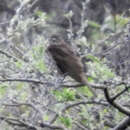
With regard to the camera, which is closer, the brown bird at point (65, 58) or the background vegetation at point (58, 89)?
the background vegetation at point (58, 89)

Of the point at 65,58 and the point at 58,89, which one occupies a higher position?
the point at 65,58

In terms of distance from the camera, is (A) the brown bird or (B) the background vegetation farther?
(A) the brown bird

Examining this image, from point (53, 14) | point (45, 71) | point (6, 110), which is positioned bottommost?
point (6, 110)

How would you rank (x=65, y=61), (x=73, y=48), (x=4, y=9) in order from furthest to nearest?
(x=4, y=9) → (x=73, y=48) → (x=65, y=61)

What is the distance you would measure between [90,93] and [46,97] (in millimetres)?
462

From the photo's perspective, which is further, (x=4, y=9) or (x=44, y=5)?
(x=44, y=5)

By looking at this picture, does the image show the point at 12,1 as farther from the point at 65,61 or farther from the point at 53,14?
the point at 65,61

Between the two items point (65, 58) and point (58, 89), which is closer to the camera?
point (58, 89)

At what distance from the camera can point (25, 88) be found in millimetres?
4191

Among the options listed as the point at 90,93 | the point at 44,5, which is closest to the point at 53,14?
the point at 44,5

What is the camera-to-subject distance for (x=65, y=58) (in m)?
3.84

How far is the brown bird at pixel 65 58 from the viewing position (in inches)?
144

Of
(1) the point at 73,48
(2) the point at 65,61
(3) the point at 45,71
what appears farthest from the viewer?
(1) the point at 73,48

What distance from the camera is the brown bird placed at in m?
3.65
